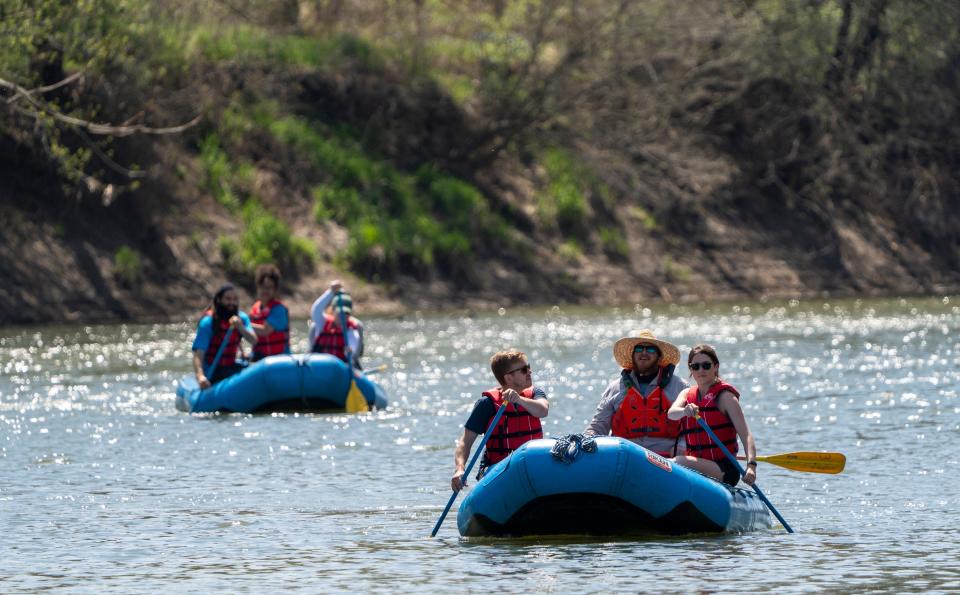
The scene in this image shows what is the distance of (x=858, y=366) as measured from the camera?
76.8 feet

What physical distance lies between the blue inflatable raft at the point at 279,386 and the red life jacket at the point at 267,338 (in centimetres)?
21

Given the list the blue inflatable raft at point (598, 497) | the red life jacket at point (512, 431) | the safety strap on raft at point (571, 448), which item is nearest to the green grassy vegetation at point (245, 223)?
the red life jacket at point (512, 431)

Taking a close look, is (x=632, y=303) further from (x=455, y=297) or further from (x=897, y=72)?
(x=897, y=72)

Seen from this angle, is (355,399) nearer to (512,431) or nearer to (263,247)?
(512,431)

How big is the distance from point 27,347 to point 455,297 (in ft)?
36.3

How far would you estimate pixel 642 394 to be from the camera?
11.2 m

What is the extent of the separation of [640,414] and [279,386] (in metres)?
7.35

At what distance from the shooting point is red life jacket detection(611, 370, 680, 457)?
11.2 meters

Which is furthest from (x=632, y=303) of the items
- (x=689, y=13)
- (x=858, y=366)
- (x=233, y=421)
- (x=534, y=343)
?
(x=233, y=421)

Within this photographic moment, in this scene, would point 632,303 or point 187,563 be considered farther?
point 632,303

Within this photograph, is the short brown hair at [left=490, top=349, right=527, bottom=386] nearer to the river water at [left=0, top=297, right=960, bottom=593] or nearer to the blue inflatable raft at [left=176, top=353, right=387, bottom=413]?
the river water at [left=0, top=297, right=960, bottom=593]

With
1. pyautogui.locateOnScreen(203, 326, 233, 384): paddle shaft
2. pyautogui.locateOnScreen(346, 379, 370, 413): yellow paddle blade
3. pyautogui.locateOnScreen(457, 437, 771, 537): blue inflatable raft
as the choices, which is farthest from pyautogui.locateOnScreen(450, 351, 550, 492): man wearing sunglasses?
pyautogui.locateOnScreen(203, 326, 233, 384): paddle shaft

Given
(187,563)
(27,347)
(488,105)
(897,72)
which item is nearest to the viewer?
(187,563)

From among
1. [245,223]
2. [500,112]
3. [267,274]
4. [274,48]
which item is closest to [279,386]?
[267,274]
